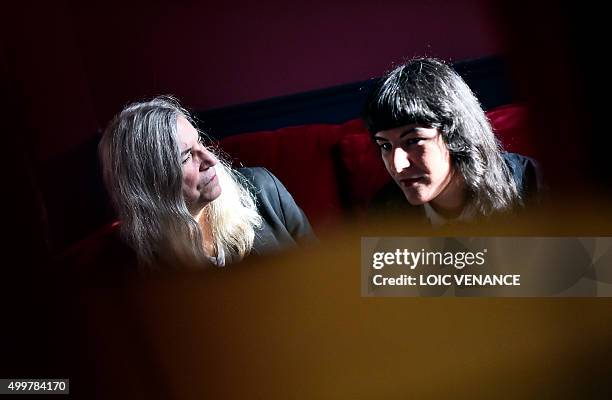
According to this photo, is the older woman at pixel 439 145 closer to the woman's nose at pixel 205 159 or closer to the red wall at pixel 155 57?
the red wall at pixel 155 57

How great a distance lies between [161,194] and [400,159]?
0.56 m

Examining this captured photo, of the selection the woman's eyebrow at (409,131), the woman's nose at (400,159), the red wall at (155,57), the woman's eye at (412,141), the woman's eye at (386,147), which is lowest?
the woman's nose at (400,159)

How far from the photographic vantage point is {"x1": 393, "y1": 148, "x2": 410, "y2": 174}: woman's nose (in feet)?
6.08

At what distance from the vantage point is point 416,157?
72.9 inches

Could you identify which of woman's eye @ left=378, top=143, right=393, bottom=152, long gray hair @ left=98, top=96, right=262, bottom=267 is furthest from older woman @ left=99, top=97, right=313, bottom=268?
woman's eye @ left=378, top=143, right=393, bottom=152

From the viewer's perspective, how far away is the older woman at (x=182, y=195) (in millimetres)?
1894

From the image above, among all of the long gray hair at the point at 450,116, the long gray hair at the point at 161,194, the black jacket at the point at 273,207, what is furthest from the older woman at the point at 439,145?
the long gray hair at the point at 161,194

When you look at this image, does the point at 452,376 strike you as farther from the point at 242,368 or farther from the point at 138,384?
the point at 138,384

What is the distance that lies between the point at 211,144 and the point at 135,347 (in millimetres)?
563

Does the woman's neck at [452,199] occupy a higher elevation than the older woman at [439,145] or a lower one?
lower

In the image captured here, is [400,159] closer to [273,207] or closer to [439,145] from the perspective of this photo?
[439,145]

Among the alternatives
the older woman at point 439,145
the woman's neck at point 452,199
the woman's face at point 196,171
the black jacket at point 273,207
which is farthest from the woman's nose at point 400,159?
the woman's face at point 196,171

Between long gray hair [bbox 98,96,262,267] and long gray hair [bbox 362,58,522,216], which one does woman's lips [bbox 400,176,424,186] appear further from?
long gray hair [bbox 98,96,262,267]

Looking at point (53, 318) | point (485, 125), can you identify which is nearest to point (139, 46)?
point (53, 318)
